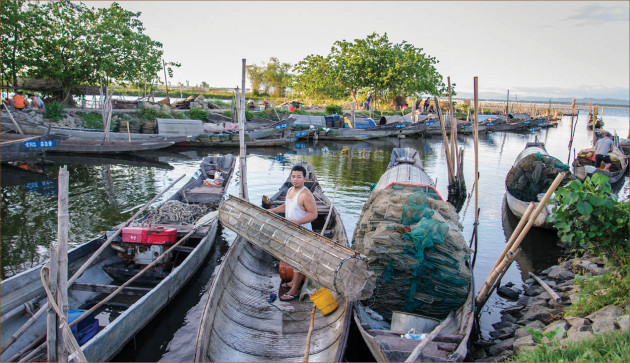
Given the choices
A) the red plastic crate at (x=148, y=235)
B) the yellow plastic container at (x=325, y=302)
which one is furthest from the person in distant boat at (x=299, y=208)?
the red plastic crate at (x=148, y=235)

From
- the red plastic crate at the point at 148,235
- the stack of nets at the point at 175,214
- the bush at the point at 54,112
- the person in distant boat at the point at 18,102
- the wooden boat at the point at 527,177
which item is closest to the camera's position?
the red plastic crate at the point at 148,235

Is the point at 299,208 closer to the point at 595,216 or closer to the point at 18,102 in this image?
the point at 595,216

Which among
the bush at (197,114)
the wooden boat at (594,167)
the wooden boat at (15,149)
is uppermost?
the bush at (197,114)

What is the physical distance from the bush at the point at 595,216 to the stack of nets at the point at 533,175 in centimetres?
640

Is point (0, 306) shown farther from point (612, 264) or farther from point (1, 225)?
point (612, 264)

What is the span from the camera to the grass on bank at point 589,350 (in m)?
3.76

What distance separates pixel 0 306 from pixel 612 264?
26.2 feet

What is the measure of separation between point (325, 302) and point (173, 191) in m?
10.3

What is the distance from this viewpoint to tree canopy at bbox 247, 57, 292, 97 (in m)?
56.6

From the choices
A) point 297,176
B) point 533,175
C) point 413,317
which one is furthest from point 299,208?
point 533,175

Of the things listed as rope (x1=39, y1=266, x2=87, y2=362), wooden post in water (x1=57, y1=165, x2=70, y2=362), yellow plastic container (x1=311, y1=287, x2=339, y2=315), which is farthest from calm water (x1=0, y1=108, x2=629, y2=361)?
wooden post in water (x1=57, y1=165, x2=70, y2=362)

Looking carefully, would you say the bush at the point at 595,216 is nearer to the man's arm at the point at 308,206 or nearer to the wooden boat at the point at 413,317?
the wooden boat at the point at 413,317

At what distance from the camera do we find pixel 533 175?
11992mm

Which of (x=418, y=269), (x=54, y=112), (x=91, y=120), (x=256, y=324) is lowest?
(x=256, y=324)
